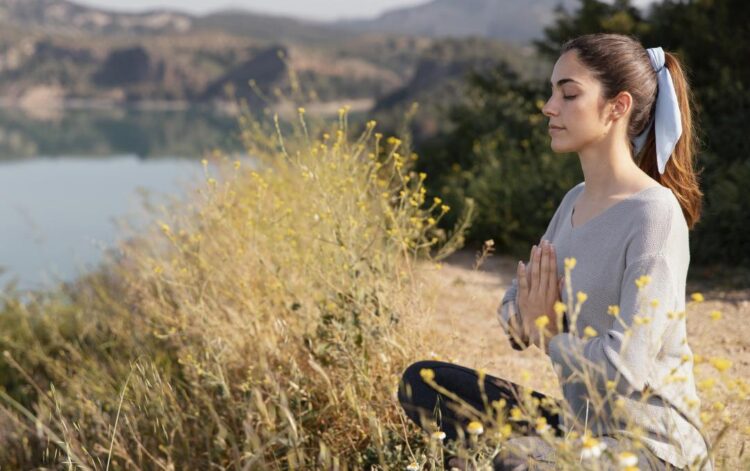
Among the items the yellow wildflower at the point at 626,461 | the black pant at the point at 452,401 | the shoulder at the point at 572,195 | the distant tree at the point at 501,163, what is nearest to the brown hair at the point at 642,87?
the shoulder at the point at 572,195

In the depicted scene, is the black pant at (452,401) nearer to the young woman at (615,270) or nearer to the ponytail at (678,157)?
the young woman at (615,270)

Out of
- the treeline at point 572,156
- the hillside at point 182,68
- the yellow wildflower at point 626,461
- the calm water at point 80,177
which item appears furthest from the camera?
the hillside at point 182,68

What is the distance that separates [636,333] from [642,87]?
26.6 inches

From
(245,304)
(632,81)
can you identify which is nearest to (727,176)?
(245,304)

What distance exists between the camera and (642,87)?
1.95 meters

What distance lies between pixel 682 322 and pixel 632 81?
62 centimetres

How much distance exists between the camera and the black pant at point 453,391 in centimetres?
206

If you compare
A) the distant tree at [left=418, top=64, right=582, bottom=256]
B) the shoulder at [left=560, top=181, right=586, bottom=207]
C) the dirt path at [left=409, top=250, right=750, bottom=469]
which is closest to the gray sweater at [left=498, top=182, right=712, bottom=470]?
the shoulder at [left=560, top=181, right=586, bottom=207]

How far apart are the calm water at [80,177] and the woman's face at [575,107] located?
10.6 feet

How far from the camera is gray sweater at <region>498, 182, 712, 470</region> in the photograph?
1.63 meters

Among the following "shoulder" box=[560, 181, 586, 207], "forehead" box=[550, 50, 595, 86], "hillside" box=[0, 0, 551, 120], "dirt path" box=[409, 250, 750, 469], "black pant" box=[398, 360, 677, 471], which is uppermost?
"forehead" box=[550, 50, 595, 86]

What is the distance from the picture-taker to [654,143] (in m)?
2.01

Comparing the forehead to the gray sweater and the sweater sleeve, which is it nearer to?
the gray sweater

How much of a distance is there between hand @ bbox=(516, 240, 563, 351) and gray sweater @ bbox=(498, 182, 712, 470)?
7 centimetres
